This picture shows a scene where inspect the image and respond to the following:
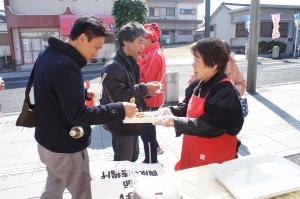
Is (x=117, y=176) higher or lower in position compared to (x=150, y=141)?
higher

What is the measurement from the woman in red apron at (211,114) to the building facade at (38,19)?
58.5ft

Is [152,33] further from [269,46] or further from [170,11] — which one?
[170,11]

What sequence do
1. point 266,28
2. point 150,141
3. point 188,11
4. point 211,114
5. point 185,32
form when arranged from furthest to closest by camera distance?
point 185,32 < point 188,11 < point 266,28 < point 150,141 < point 211,114

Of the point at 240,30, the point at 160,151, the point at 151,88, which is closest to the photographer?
the point at 151,88

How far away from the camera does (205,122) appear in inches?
76.3

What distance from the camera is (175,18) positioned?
138 ft

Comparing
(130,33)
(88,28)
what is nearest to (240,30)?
(130,33)

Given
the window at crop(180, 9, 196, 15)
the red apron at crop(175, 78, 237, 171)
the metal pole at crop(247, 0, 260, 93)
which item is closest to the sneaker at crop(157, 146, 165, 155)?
the red apron at crop(175, 78, 237, 171)

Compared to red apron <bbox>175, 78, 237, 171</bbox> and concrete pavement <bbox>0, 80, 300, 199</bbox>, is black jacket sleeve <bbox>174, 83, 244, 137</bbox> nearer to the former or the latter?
red apron <bbox>175, 78, 237, 171</bbox>

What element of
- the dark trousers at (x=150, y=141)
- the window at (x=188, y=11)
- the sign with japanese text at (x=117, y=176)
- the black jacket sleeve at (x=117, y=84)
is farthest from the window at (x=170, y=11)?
the sign with japanese text at (x=117, y=176)

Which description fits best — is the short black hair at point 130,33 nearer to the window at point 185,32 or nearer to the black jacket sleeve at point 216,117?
the black jacket sleeve at point 216,117

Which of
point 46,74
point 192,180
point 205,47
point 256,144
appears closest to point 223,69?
point 205,47

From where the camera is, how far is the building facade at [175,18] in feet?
135

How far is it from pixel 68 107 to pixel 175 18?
139 ft
